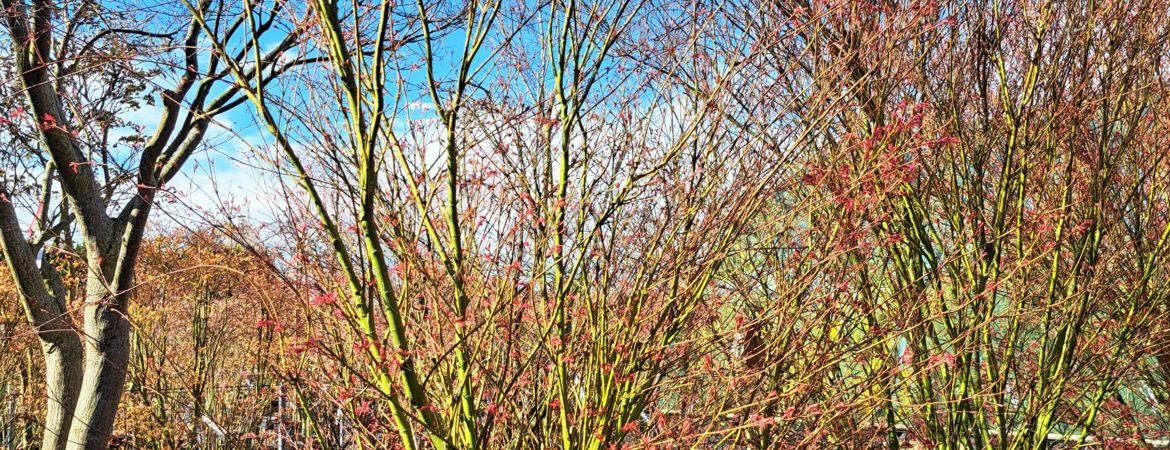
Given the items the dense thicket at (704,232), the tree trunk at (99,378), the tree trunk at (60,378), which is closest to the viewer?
the dense thicket at (704,232)

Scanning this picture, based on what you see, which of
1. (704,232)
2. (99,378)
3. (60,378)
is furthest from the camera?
(60,378)

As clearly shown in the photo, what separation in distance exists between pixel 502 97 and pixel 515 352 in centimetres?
165

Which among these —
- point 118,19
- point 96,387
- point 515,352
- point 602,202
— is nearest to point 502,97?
point 602,202

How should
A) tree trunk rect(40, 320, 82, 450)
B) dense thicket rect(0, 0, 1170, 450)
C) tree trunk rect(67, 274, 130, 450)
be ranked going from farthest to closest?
tree trunk rect(40, 320, 82, 450) → tree trunk rect(67, 274, 130, 450) → dense thicket rect(0, 0, 1170, 450)

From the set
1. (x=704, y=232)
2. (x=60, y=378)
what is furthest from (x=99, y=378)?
(x=704, y=232)

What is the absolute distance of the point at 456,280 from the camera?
315cm

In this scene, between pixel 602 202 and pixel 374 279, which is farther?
pixel 602 202

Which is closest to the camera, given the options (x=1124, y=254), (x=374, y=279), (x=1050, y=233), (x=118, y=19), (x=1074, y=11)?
(x=374, y=279)

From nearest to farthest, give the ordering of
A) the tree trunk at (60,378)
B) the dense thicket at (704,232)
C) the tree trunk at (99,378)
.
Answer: the dense thicket at (704,232) → the tree trunk at (99,378) → the tree trunk at (60,378)

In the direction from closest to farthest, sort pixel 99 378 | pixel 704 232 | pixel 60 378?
pixel 704 232
pixel 99 378
pixel 60 378

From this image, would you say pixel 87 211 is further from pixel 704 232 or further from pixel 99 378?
pixel 704 232

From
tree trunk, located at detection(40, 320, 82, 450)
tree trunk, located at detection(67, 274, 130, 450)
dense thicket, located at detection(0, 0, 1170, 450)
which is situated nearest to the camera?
dense thicket, located at detection(0, 0, 1170, 450)

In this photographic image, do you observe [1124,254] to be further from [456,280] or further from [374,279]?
[374,279]

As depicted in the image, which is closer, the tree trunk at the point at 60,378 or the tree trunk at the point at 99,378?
the tree trunk at the point at 99,378
